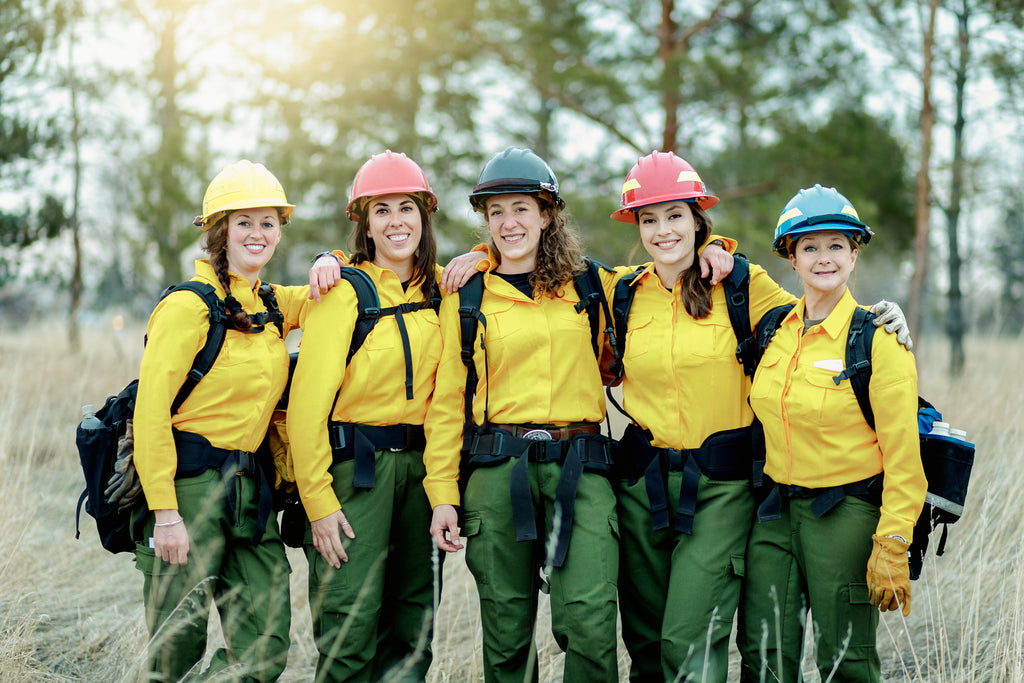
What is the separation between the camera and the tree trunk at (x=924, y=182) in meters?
10.9

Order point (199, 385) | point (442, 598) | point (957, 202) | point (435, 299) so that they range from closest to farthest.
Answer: point (199, 385) → point (435, 299) → point (442, 598) → point (957, 202)

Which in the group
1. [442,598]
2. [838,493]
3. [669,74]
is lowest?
[442,598]

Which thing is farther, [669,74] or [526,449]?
[669,74]

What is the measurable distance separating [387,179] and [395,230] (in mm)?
241

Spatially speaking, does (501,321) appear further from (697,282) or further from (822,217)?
(822,217)

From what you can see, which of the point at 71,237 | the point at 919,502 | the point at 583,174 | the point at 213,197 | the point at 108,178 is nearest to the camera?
the point at 919,502

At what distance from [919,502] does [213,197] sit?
10.3 feet

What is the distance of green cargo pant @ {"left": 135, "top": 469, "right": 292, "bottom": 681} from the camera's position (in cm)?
304

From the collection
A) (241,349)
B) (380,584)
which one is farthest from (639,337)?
(241,349)

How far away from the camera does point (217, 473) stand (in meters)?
3.15

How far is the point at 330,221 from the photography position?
1502 cm

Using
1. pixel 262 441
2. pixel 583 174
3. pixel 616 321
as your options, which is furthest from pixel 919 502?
pixel 583 174

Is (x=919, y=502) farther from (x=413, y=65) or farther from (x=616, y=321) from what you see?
(x=413, y=65)

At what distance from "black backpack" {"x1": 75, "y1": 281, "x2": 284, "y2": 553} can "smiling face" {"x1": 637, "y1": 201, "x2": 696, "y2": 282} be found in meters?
1.79
